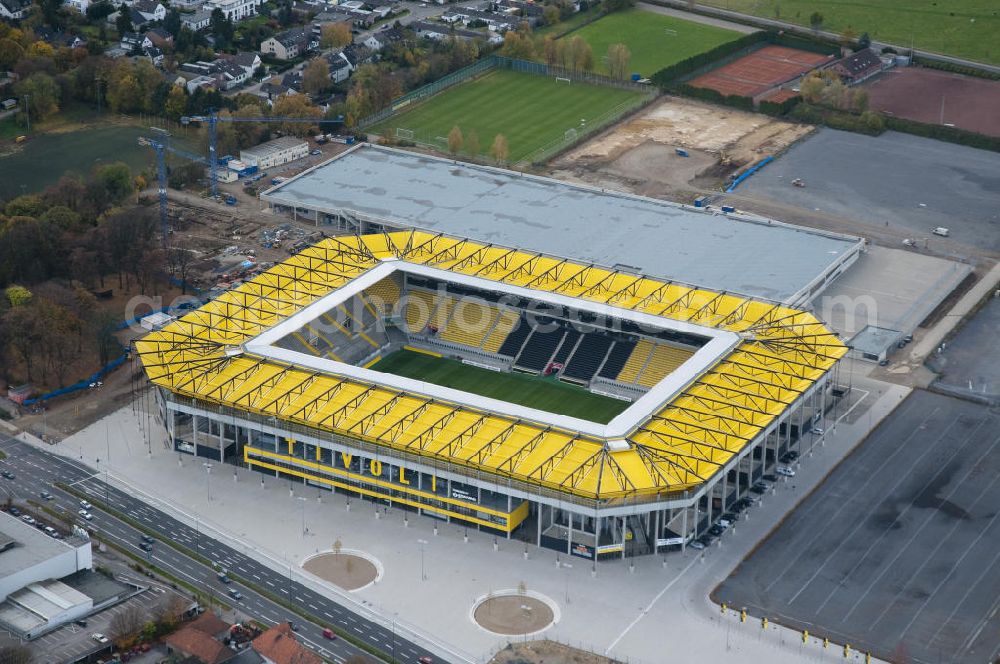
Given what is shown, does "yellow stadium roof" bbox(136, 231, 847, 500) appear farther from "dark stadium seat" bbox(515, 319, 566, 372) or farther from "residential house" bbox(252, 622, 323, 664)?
"residential house" bbox(252, 622, 323, 664)

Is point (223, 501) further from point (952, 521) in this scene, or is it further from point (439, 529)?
point (952, 521)

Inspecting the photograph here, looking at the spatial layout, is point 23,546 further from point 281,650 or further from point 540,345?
point 540,345

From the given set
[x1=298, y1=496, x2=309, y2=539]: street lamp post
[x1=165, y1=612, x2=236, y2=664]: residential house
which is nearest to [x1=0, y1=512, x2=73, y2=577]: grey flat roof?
[x1=165, y1=612, x2=236, y2=664]: residential house

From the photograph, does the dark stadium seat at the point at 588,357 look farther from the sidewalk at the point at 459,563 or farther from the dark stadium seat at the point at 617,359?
the sidewalk at the point at 459,563

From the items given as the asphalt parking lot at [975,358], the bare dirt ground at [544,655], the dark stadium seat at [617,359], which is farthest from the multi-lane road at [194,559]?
the asphalt parking lot at [975,358]

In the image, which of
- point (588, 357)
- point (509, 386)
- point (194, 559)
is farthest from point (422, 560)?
point (588, 357)
